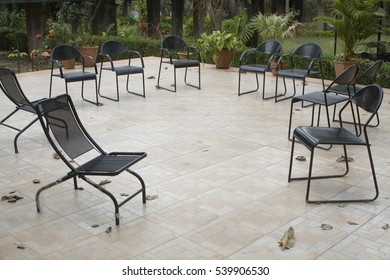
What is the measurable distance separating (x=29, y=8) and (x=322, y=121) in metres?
13.0

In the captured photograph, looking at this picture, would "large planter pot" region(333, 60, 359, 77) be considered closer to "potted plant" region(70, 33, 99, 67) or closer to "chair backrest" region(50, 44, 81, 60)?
"chair backrest" region(50, 44, 81, 60)

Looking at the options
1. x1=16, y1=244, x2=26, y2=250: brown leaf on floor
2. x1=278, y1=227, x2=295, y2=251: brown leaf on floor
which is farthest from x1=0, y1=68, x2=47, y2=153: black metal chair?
x1=278, y1=227, x2=295, y2=251: brown leaf on floor

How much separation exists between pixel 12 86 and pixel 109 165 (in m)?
2.51

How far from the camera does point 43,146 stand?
5.73m

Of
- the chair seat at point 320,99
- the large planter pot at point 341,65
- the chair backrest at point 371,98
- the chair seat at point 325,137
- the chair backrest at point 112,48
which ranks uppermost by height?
the chair backrest at point 112,48

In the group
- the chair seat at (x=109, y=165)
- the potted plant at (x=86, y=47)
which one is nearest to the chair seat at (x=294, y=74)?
the chair seat at (x=109, y=165)

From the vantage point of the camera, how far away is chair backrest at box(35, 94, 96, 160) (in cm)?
417

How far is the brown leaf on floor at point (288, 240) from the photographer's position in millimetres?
3422

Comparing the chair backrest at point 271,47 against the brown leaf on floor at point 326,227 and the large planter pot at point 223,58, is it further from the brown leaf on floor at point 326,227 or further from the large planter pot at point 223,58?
the brown leaf on floor at point 326,227

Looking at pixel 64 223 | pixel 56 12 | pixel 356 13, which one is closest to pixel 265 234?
pixel 64 223

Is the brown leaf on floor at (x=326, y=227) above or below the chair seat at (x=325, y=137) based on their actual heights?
below

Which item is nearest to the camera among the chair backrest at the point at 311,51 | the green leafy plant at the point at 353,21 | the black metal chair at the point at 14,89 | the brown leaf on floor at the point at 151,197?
the brown leaf on floor at the point at 151,197

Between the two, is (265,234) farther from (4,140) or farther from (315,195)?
(4,140)

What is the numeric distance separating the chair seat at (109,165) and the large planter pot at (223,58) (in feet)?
23.9
